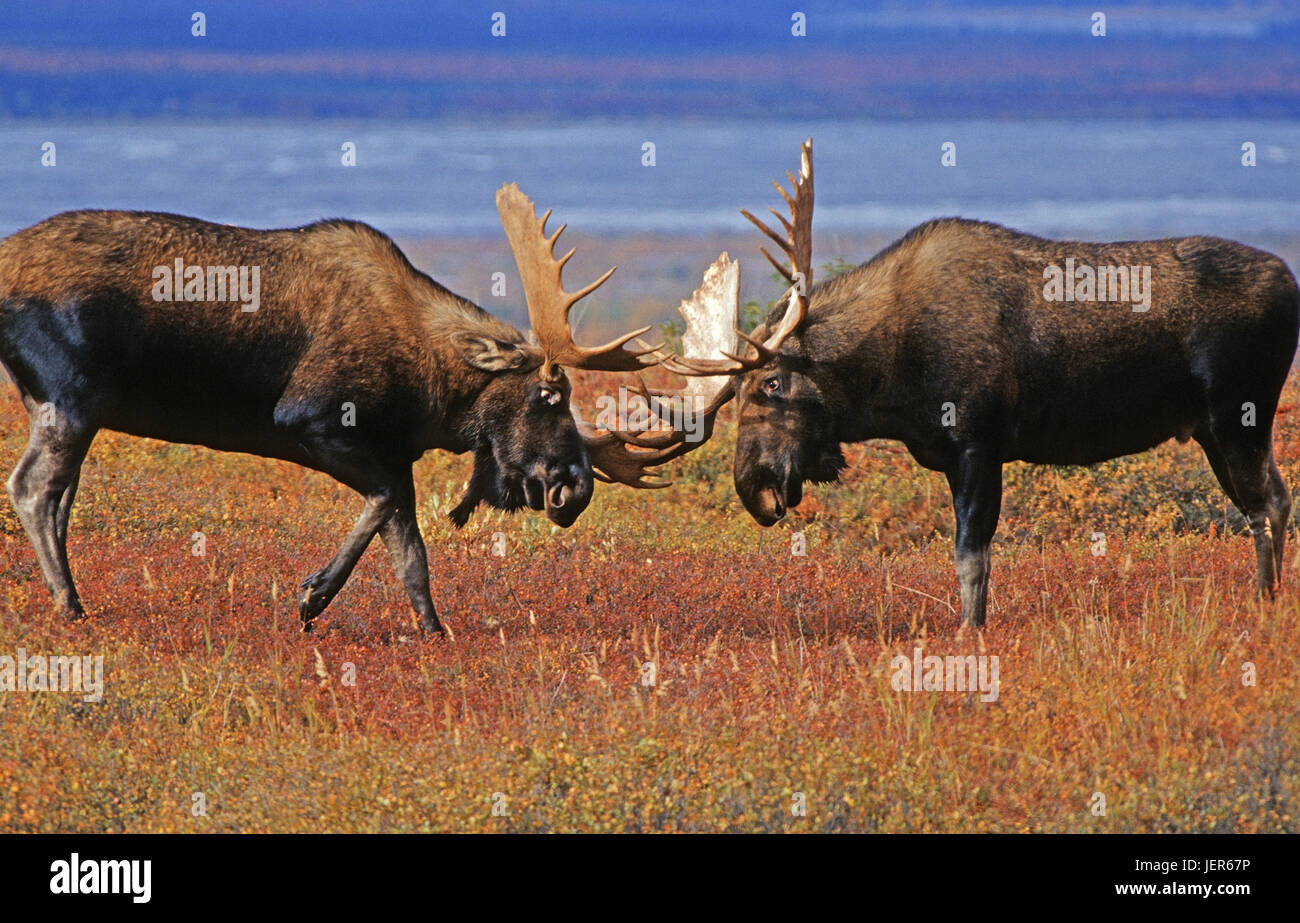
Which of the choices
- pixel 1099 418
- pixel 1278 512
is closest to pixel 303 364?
pixel 1099 418

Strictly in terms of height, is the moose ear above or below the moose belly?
above

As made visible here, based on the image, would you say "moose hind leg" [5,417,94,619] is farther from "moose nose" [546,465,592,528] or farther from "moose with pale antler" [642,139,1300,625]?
"moose with pale antler" [642,139,1300,625]

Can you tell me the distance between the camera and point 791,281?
9844 mm

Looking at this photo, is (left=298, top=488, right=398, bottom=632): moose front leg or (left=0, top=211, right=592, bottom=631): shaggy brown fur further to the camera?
(left=298, top=488, right=398, bottom=632): moose front leg

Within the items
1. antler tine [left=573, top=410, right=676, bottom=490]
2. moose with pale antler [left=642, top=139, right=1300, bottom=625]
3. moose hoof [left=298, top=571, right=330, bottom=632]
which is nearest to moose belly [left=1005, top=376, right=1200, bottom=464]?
moose with pale antler [left=642, top=139, right=1300, bottom=625]

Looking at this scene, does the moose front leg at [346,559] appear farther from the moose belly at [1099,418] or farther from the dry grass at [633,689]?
the moose belly at [1099,418]

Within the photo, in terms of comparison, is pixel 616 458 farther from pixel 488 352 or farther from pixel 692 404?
pixel 488 352

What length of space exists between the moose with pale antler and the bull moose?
0.76 meters

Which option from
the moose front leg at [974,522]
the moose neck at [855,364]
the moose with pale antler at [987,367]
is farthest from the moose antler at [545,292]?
the moose front leg at [974,522]

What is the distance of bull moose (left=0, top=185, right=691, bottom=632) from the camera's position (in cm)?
916

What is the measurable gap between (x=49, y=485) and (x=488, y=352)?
8.69 ft

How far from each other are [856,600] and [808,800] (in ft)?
13.2

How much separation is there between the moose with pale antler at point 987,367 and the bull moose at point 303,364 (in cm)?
76

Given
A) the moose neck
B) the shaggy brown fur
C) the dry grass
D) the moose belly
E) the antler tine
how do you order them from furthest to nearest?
the antler tine
the moose belly
the moose neck
the shaggy brown fur
the dry grass
